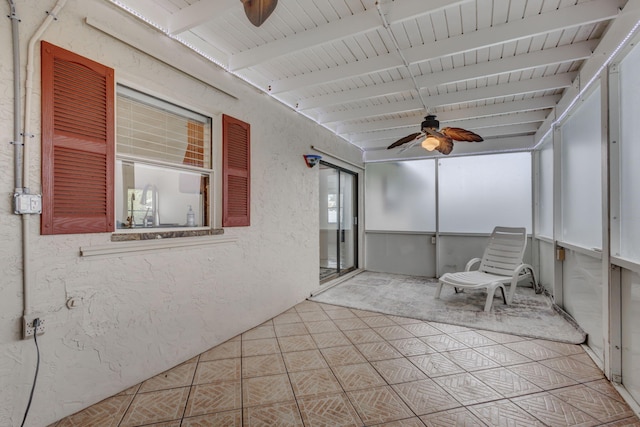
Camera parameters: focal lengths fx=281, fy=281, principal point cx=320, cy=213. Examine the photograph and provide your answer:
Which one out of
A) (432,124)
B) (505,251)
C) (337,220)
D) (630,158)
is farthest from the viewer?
(337,220)

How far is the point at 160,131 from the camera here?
7.71ft

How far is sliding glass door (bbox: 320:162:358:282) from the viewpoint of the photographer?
5078 millimetres

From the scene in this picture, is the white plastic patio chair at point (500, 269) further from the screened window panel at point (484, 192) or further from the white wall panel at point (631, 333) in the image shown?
the white wall panel at point (631, 333)

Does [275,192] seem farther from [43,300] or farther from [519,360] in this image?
[519,360]

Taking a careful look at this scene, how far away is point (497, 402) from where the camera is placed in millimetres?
1859

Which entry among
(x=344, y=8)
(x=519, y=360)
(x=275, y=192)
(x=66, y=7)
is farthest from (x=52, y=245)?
(x=519, y=360)

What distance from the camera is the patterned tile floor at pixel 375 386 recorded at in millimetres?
1727

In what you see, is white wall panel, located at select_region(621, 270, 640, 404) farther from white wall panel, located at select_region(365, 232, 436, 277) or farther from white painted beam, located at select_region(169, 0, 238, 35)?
white wall panel, located at select_region(365, 232, 436, 277)

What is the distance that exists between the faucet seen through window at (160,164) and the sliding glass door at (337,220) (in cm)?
248

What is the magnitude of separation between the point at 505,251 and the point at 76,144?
524 cm

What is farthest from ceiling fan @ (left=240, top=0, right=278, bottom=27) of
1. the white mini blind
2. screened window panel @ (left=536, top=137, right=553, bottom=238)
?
screened window panel @ (left=536, top=137, right=553, bottom=238)

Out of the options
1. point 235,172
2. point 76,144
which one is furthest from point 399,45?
point 76,144

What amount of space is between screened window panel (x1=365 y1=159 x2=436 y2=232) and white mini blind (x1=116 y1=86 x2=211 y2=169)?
4072mm

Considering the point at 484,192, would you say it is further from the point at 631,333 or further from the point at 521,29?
the point at 631,333
